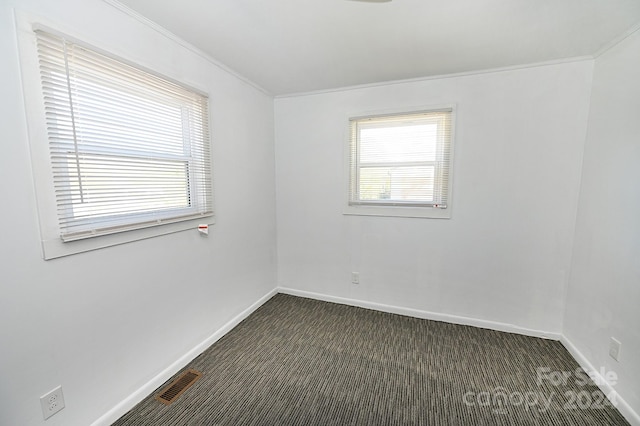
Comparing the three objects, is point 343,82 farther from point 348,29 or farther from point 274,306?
point 274,306

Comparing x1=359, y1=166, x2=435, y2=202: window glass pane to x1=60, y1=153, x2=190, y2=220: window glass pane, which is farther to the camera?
x1=359, y1=166, x2=435, y2=202: window glass pane

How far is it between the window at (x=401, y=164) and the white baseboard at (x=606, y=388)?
1461 mm

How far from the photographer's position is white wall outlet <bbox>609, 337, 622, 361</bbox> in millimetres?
1702

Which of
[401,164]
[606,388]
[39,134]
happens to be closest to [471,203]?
[401,164]

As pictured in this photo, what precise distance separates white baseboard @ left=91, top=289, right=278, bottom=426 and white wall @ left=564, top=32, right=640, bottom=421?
2.91m

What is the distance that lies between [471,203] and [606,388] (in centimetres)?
155

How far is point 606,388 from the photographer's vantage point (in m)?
1.76

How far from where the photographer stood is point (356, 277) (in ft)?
9.86

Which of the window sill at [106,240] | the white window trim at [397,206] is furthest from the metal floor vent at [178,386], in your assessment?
the white window trim at [397,206]

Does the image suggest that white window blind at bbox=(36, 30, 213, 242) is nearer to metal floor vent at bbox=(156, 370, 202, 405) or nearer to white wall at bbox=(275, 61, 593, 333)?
metal floor vent at bbox=(156, 370, 202, 405)

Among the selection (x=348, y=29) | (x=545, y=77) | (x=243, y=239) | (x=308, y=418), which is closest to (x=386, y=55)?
(x=348, y=29)

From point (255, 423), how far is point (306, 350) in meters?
0.74

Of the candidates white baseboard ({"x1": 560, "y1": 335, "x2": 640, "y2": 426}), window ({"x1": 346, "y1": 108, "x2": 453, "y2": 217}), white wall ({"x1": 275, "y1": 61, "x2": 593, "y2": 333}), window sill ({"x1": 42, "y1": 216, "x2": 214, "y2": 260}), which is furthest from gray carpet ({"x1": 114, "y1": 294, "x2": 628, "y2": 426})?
window ({"x1": 346, "y1": 108, "x2": 453, "y2": 217})

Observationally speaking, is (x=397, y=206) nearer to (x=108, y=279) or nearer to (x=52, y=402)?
(x=108, y=279)
